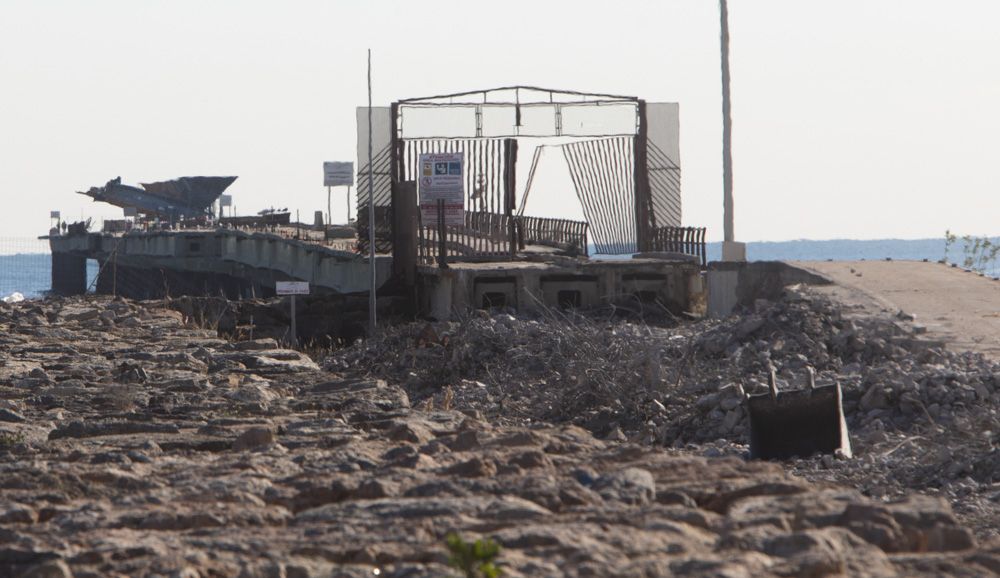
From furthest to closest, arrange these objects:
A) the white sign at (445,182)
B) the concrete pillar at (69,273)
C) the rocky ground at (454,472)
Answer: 1. the concrete pillar at (69,273)
2. the white sign at (445,182)
3. the rocky ground at (454,472)

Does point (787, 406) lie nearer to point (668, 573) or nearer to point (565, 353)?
point (565, 353)

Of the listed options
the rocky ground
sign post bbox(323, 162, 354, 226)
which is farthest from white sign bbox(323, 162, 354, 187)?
the rocky ground

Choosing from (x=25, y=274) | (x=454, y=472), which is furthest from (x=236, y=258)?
(x=25, y=274)

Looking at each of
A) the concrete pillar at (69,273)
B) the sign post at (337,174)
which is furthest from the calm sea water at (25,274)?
the sign post at (337,174)

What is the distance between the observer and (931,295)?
19422 millimetres

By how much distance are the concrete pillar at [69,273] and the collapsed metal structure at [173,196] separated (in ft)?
11.3

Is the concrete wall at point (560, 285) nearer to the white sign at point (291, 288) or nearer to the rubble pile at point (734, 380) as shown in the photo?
the white sign at point (291, 288)

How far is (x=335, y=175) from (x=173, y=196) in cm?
4322

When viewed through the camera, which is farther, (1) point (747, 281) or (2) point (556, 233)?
A: (2) point (556, 233)

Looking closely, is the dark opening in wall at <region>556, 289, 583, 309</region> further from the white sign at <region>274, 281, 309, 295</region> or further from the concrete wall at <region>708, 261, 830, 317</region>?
the white sign at <region>274, 281, 309, 295</region>

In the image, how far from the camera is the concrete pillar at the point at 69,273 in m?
82.8

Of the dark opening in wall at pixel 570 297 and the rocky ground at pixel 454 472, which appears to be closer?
the rocky ground at pixel 454 472

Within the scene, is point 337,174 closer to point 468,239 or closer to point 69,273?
point 468,239

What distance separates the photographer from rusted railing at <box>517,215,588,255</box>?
32000 mm
